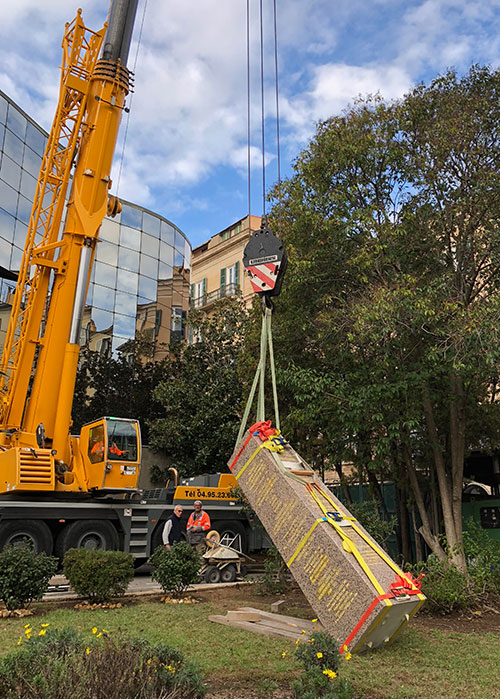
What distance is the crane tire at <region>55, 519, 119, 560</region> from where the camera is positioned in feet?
44.6

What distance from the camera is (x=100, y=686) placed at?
12.3 ft

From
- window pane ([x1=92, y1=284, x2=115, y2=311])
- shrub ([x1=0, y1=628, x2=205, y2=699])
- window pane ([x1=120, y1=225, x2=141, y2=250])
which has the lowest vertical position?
shrub ([x1=0, y1=628, x2=205, y2=699])

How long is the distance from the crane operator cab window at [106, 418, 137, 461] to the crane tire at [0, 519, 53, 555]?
7.05 feet

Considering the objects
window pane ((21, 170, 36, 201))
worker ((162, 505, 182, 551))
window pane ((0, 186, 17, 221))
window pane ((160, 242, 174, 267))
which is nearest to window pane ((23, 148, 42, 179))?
window pane ((21, 170, 36, 201))

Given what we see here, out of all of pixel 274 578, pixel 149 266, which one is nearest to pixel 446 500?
pixel 274 578

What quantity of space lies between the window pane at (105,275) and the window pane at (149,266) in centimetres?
199

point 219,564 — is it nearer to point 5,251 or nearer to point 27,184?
point 5,251

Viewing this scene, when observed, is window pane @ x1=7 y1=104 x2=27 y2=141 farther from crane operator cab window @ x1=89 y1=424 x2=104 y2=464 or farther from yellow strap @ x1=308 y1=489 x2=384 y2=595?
yellow strap @ x1=308 y1=489 x2=384 y2=595

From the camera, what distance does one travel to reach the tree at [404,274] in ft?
33.5

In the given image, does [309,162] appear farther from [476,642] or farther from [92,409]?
[92,409]

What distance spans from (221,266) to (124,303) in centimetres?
1007

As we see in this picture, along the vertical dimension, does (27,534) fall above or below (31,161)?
below

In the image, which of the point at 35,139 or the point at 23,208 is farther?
the point at 35,139

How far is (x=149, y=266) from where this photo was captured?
3306 centimetres
